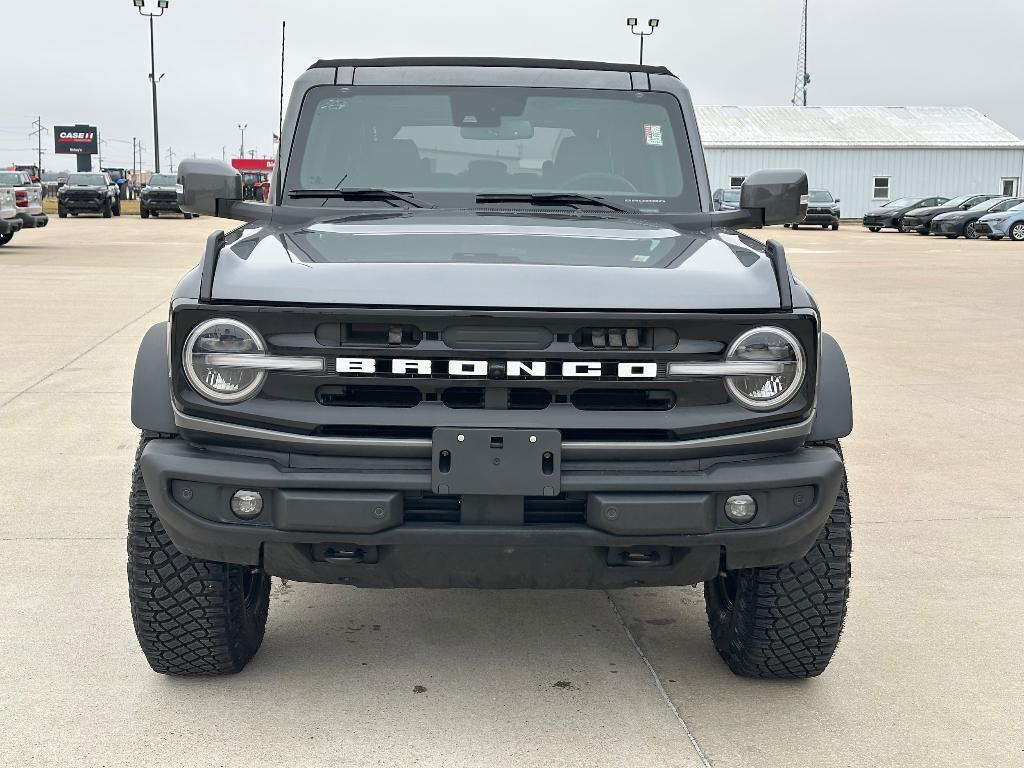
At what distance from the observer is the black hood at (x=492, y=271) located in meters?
3.04

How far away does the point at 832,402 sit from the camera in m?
3.29

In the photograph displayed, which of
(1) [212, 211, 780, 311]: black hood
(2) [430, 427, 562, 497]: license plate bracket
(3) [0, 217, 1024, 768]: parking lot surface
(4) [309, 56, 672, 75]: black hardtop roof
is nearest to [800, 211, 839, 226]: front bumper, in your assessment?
(3) [0, 217, 1024, 768]: parking lot surface

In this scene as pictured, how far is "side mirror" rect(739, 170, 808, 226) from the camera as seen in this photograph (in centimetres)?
427

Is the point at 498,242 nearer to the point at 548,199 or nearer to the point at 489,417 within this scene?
the point at 489,417

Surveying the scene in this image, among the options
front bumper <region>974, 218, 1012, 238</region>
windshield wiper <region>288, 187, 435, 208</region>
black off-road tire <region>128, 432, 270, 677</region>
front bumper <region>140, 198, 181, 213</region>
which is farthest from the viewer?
front bumper <region>140, 198, 181, 213</region>

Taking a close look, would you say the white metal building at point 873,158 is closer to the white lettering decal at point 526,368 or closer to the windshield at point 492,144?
the windshield at point 492,144

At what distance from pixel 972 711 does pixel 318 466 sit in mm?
1906

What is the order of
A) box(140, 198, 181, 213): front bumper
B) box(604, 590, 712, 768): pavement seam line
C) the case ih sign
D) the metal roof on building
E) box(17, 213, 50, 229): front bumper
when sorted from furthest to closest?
the case ih sign
the metal roof on building
box(140, 198, 181, 213): front bumper
box(17, 213, 50, 229): front bumper
box(604, 590, 712, 768): pavement seam line

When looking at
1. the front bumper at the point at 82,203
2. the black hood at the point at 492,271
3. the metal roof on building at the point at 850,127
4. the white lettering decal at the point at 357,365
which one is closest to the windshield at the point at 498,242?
the black hood at the point at 492,271

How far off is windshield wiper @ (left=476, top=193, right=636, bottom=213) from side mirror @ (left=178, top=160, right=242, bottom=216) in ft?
2.80

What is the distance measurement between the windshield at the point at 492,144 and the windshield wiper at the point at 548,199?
0.24 feet

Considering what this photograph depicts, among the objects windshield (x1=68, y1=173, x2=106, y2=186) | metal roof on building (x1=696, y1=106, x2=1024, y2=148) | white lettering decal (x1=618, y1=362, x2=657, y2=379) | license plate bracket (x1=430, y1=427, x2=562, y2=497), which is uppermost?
metal roof on building (x1=696, y1=106, x2=1024, y2=148)

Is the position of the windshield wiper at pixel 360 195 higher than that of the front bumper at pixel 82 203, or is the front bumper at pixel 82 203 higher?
the windshield wiper at pixel 360 195

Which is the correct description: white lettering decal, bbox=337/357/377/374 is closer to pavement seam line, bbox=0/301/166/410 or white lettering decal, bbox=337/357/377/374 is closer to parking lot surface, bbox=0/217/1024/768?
parking lot surface, bbox=0/217/1024/768
